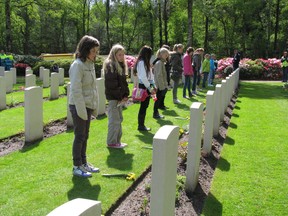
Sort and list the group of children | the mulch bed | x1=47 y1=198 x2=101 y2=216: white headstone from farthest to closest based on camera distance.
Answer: the group of children < the mulch bed < x1=47 y1=198 x2=101 y2=216: white headstone

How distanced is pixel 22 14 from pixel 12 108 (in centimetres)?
4084

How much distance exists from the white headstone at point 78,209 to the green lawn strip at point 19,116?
6.78m

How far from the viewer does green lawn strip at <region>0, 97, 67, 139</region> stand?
8820 millimetres

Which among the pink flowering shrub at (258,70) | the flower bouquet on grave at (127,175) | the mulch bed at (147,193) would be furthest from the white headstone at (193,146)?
the pink flowering shrub at (258,70)

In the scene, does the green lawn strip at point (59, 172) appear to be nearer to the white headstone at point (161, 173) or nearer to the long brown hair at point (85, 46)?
the white headstone at point (161, 173)

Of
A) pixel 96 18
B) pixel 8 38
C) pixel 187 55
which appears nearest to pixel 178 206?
pixel 187 55

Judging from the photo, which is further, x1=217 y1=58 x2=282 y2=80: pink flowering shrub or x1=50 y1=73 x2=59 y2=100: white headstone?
x1=217 y1=58 x2=282 y2=80: pink flowering shrub

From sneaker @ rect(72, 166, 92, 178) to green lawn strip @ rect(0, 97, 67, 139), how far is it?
3220mm

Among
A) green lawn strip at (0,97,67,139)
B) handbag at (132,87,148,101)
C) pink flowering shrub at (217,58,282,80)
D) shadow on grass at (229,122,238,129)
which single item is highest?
pink flowering shrub at (217,58,282,80)

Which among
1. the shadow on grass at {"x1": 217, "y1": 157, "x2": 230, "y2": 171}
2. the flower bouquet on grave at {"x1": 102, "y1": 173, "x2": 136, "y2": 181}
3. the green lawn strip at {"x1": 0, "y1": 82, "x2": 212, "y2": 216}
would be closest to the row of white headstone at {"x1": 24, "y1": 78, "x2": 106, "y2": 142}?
the green lawn strip at {"x1": 0, "y1": 82, "x2": 212, "y2": 216}

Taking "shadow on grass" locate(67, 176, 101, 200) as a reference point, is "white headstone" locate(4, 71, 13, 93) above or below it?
above

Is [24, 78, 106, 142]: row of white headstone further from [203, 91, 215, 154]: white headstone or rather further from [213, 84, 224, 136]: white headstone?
[213, 84, 224, 136]: white headstone

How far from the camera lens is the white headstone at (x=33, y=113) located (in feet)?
24.8

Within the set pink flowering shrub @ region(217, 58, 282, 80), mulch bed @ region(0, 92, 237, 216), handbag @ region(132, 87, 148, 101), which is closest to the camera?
mulch bed @ region(0, 92, 237, 216)
